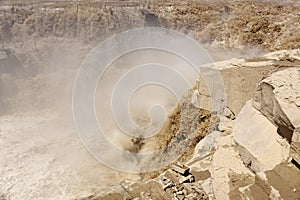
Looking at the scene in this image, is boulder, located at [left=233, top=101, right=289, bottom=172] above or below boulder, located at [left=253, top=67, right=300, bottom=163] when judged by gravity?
below

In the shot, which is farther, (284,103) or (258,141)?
(258,141)

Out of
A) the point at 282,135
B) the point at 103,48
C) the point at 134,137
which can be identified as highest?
the point at 282,135

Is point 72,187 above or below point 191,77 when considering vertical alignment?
below

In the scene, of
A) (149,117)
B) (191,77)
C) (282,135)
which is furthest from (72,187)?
(282,135)

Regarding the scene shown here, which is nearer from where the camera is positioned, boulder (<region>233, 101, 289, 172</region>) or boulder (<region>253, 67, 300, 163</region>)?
boulder (<region>253, 67, 300, 163</region>)

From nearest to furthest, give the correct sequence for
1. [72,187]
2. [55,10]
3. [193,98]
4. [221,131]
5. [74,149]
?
[221,131], [193,98], [72,187], [74,149], [55,10]

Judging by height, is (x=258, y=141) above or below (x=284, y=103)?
below

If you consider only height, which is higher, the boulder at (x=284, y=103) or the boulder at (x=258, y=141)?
the boulder at (x=284, y=103)

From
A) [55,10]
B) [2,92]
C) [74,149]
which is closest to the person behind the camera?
[74,149]

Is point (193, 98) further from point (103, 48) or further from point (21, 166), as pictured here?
point (103, 48)

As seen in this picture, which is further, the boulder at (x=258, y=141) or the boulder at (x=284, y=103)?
the boulder at (x=258, y=141)

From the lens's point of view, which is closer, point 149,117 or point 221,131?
point 221,131
